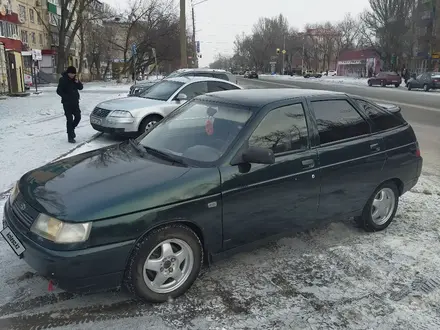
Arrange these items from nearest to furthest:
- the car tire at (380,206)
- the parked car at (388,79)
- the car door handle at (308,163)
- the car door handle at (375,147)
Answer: the car door handle at (308,163), the car door handle at (375,147), the car tire at (380,206), the parked car at (388,79)

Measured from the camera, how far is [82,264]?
2.76m

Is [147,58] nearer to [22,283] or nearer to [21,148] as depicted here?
[21,148]

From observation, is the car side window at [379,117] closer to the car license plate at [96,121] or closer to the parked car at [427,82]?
the car license plate at [96,121]

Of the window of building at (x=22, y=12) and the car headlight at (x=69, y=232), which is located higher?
the window of building at (x=22, y=12)

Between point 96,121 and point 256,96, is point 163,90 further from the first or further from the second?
point 256,96

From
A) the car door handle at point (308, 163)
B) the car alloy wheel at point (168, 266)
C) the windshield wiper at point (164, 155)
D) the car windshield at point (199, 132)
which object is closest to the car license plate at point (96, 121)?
the car windshield at point (199, 132)

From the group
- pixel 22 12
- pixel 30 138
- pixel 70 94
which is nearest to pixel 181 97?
pixel 70 94

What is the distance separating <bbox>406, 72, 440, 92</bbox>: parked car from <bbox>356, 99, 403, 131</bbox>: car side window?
31.4 m

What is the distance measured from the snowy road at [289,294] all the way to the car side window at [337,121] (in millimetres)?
1132

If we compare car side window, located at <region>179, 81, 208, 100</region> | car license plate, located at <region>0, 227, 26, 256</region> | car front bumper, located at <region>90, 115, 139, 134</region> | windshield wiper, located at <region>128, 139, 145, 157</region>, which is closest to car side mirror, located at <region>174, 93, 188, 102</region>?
car side window, located at <region>179, 81, 208, 100</region>

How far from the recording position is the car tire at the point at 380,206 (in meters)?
4.49

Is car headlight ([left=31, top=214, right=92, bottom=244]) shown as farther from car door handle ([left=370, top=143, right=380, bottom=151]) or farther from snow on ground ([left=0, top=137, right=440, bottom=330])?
car door handle ([left=370, top=143, right=380, bottom=151])

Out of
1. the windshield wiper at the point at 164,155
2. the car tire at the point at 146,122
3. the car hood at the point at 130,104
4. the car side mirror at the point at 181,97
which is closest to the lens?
the windshield wiper at the point at 164,155

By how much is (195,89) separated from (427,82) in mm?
28479
